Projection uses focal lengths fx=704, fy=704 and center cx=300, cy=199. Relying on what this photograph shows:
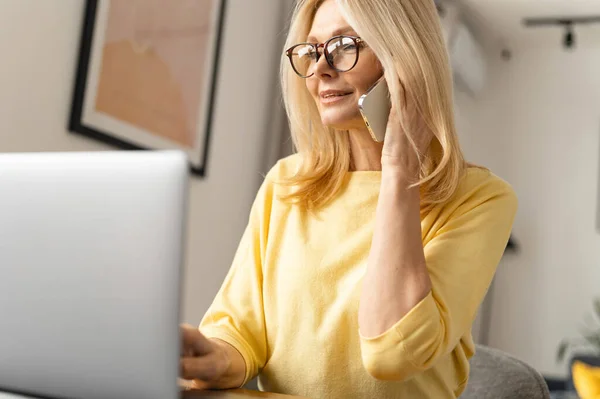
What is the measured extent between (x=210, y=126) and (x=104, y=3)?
2.35 feet

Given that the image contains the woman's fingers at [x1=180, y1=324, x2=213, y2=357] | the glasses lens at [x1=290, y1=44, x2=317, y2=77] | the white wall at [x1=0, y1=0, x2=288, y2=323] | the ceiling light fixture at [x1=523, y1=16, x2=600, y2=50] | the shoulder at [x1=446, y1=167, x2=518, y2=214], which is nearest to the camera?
the woman's fingers at [x1=180, y1=324, x2=213, y2=357]

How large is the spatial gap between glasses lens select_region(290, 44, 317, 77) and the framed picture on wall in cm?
96

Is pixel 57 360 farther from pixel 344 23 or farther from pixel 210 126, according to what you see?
pixel 210 126

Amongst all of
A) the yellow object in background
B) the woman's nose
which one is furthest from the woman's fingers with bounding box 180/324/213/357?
the yellow object in background

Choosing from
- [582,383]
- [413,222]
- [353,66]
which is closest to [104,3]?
[353,66]

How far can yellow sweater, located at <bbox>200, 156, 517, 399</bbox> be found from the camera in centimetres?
94

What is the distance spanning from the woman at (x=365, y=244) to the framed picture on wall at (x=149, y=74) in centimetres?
98

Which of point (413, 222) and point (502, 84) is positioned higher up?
point (502, 84)

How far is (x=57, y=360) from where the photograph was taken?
0.66m

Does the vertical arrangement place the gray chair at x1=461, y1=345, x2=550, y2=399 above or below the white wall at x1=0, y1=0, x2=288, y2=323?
below

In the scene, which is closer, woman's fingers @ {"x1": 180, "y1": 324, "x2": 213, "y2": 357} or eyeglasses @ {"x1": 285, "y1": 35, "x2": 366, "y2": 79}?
woman's fingers @ {"x1": 180, "y1": 324, "x2": 213, "y2": 357}

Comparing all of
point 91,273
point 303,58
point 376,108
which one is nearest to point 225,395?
point 91,273

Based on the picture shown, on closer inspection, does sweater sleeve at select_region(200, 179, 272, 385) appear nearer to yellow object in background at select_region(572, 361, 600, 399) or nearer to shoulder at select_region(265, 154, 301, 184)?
shoulder at select_region(265, 154, 301, 184)

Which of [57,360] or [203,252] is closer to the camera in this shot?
[57,360]
